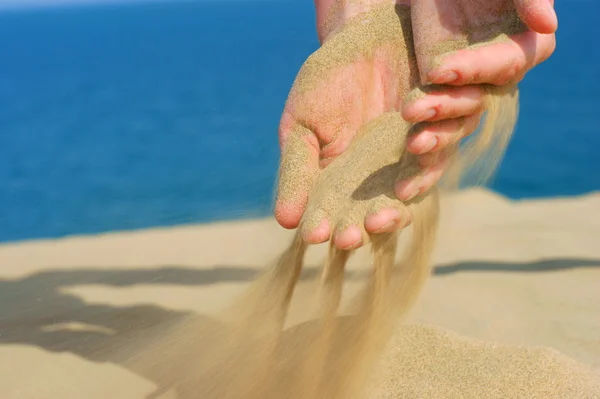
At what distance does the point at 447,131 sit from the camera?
1435mm

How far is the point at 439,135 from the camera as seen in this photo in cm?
142

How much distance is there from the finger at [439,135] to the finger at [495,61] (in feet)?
0.30

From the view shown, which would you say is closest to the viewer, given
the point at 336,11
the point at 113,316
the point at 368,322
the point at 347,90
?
the point at 368,322

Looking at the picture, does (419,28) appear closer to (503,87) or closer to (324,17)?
(503,87)

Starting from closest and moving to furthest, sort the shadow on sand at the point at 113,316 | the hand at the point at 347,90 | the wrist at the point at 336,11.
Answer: the hand at the point at 347,90 → the wrist at the point at 336,11 → the shadow on sand at the point at 113,316

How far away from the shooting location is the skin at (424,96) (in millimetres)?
1359

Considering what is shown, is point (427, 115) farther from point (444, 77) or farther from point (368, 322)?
point (368, 322)

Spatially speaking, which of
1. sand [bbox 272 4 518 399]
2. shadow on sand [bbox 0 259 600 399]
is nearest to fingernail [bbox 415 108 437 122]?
sand [bbox 272 4 518 399]

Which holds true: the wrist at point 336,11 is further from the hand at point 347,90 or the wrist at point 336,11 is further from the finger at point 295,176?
the finger at point 295,176

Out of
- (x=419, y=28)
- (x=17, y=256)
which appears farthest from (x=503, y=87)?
(x=17, y=256)

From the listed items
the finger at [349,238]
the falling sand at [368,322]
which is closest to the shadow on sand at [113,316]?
the falling sand at [368,322]

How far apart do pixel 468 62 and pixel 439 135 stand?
156mm

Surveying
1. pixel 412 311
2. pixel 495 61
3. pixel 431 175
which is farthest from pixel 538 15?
pixel 412 311

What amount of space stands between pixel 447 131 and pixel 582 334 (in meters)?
1.33
